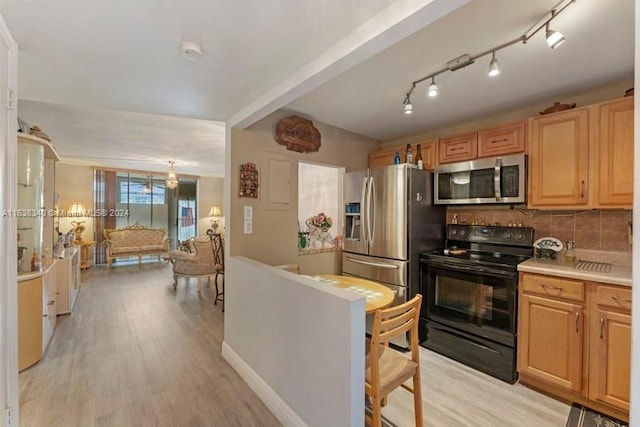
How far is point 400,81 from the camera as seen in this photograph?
2207 mm

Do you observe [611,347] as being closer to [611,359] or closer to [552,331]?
[611,359]

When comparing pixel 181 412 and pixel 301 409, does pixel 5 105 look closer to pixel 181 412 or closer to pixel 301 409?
pixel 181 412

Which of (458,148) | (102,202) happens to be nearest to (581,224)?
(458,148)

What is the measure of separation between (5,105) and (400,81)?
2.38 meters

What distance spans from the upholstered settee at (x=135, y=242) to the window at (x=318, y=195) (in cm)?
477

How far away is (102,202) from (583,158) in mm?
8610

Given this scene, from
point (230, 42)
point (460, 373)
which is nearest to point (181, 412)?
point (460, 373)

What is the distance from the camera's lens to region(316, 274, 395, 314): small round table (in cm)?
184

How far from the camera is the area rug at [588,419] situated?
1851 millimetres

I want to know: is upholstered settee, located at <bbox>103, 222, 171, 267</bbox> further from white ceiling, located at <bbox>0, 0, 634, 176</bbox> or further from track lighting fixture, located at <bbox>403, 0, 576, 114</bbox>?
track lighting fixture, located at <bbox>403, 0, 576, 114</bbox>

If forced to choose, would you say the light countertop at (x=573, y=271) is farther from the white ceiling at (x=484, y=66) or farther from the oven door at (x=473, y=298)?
the white ceiling at (x=484, y=66)

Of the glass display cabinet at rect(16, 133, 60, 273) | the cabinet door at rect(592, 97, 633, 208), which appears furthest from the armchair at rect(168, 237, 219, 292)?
the cabinet door at rect(592, 97, 633, 208)

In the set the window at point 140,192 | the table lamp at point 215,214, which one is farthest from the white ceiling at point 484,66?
the window at point 140,192

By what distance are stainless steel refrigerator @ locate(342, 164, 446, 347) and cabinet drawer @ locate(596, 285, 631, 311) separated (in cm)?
130
